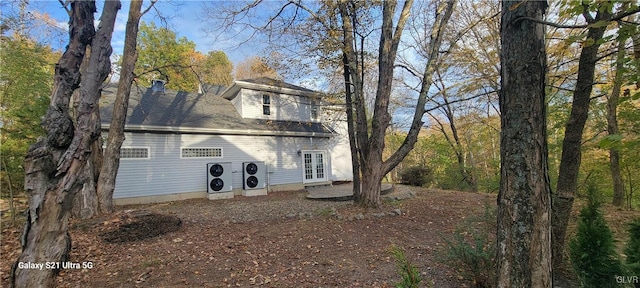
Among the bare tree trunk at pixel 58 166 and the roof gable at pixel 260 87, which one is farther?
the roof gable at pixel 260 87

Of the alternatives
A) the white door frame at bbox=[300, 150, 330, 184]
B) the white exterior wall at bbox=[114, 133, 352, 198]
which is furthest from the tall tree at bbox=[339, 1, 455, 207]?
the white door frame at bbox=[300, 150, 330, 184]

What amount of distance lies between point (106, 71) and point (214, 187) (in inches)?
284

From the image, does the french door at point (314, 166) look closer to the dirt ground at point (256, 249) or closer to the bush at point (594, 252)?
the dirt ground at point (256, 249)

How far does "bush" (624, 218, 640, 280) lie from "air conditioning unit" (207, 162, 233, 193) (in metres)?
Result: 10.4

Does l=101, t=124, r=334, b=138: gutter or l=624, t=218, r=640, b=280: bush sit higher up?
l=101, t=124, r=334, b=138: gutter

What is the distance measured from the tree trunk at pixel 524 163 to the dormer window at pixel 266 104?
39.7 ft

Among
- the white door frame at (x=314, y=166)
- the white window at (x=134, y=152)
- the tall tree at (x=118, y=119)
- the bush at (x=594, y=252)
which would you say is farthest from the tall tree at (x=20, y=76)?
the bush at (x=594, y=252)

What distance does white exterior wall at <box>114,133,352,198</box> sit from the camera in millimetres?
9320

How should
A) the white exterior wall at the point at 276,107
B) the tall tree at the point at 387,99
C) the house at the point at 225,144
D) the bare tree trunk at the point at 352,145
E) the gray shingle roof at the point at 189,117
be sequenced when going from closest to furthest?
the tall tree at the point at 387,99 → the bare tree trunk at the point at 352,145 → the house at the point at 225,144 → the gray shingle roof at the point at 189,117 → the white exterior wall at the point at 276,107

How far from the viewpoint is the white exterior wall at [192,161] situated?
9.32 metres

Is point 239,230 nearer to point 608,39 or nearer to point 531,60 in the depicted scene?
point 531,60

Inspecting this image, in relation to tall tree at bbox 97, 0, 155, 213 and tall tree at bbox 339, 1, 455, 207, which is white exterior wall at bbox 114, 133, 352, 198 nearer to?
tall tree at bbox 97, 0, 155, 213

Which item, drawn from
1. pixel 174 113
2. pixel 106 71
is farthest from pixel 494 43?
pixel 174 113

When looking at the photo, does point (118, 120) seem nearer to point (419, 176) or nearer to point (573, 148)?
point (573, 148)
